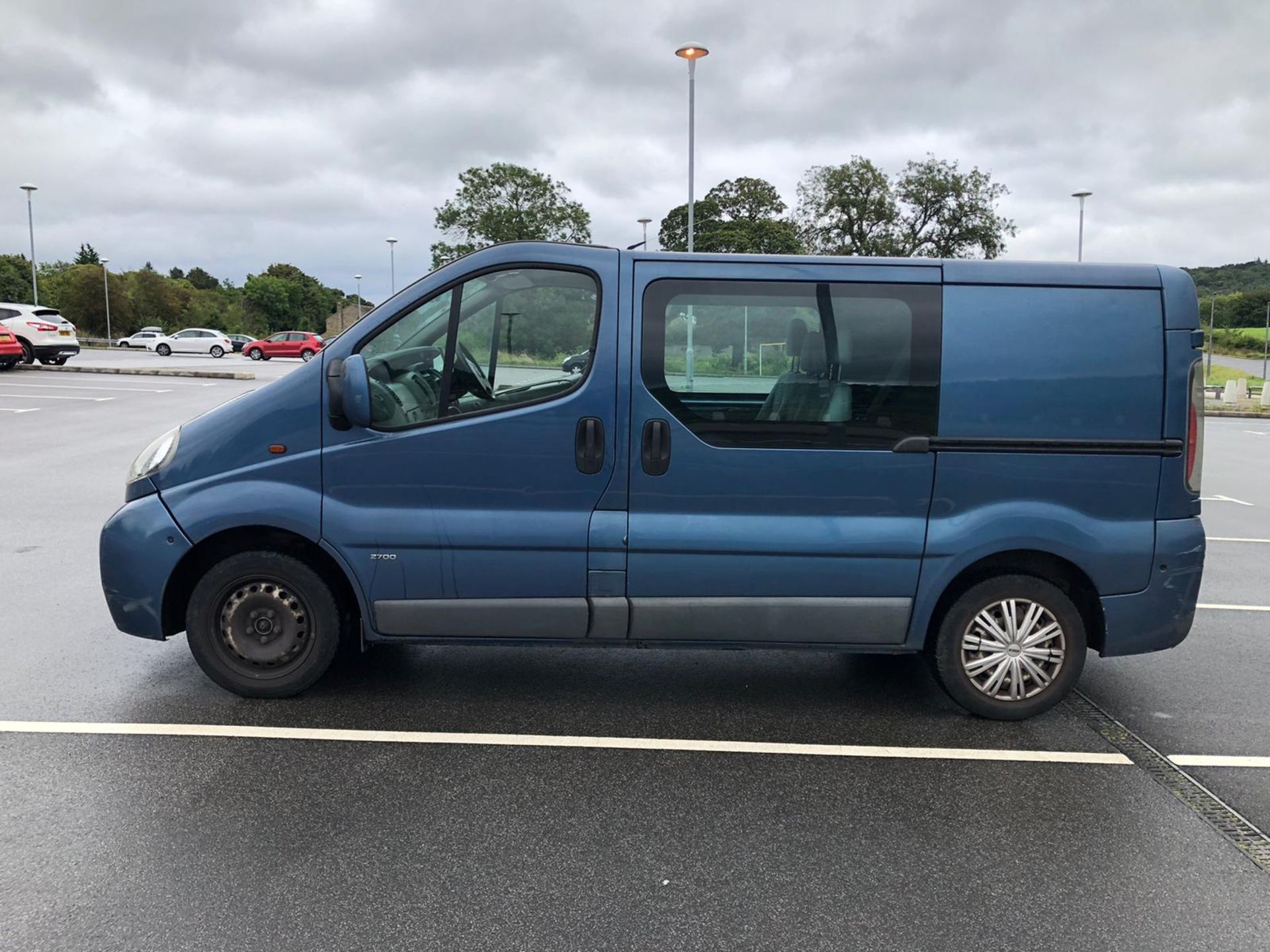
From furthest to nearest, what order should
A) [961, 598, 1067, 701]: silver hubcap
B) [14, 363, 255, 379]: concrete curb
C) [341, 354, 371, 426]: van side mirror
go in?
1. [14, 363, 255, 379]: concrete curb
2. [961, 598, 1067, 701]: silver hubcap
3. [341, 354, 371, 426]: van side mirror

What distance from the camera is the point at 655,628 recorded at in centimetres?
450

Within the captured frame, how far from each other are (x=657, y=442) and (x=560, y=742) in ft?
4.34

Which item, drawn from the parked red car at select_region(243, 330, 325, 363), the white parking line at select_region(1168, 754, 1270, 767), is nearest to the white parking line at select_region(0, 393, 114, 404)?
the white parking line at select_region(1168, 754, 1270, 767)

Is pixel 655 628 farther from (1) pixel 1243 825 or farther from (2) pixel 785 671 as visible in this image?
(1) pixel 1243 825

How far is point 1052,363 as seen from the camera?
4340 mm

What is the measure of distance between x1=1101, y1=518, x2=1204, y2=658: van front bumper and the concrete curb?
96.3 feet

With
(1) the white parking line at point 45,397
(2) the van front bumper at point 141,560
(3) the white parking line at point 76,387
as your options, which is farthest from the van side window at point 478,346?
(3) the white parking line at point 76,387

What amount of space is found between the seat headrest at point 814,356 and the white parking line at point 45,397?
66.1 ft

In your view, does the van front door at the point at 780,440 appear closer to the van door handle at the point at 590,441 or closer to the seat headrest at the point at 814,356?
the seat headrest at the point at 814,356

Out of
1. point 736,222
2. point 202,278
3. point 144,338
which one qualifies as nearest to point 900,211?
point 736,222

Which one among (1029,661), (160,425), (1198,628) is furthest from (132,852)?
(160,425)

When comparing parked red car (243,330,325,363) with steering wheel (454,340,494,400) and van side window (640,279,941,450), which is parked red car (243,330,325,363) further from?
van side window (640,279,941,450)

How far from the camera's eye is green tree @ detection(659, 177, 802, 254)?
2562 inches

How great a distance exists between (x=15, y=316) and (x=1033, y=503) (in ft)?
105
